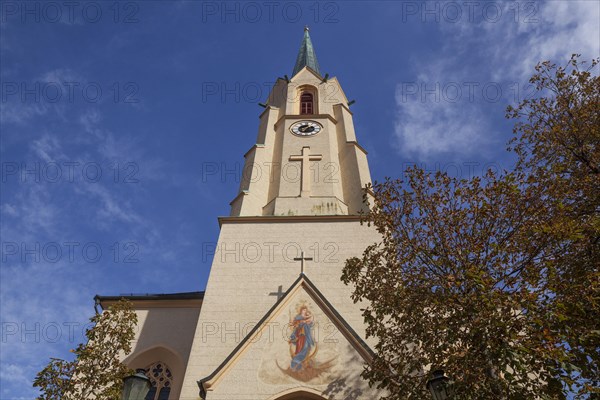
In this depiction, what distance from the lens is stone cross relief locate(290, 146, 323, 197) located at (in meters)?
21.5

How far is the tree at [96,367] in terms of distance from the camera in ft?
35.4

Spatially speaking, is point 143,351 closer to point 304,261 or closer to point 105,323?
point 105,323

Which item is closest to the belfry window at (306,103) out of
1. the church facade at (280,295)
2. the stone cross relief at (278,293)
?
the church facade at (280,295)

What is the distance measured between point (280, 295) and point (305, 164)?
8537 mm

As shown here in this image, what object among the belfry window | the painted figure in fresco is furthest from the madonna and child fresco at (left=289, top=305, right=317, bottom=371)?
the belfry window

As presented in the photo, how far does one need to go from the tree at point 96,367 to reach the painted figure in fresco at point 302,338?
418 centimetres

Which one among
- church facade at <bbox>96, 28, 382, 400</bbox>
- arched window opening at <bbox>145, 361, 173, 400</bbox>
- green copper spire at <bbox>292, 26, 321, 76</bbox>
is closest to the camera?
church facade at <bbox>96, 28, 382, 400</bbox>

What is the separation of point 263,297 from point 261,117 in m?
15.8

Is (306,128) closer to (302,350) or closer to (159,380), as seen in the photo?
(159,380)

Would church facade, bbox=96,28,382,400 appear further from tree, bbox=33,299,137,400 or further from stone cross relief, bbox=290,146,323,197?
tree, bbox=33,299,137,400

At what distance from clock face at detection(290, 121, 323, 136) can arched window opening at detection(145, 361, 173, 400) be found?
13.7m

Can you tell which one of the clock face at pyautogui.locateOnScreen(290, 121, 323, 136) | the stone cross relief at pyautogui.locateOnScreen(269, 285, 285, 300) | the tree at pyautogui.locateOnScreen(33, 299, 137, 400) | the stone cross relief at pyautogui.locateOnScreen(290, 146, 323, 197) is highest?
the clock face at pyautogui.locateOnScreen(290, 121, 323, 136)

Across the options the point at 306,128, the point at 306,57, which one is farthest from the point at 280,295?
the point at 306,57

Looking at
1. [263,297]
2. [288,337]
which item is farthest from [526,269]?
[263,297]
